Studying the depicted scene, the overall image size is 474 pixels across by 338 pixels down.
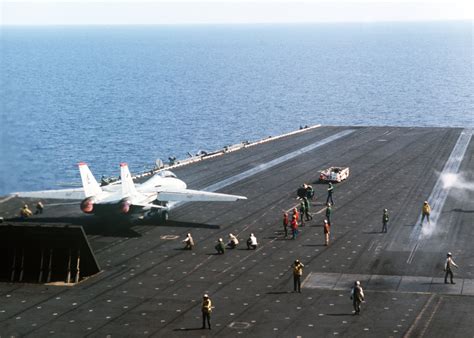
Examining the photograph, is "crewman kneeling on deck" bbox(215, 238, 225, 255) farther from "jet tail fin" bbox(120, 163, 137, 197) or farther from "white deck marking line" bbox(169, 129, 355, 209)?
"white deck marking line" bbox(169, 129, 355, 209)

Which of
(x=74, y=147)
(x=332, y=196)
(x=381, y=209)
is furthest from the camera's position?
(x=74, y=147)

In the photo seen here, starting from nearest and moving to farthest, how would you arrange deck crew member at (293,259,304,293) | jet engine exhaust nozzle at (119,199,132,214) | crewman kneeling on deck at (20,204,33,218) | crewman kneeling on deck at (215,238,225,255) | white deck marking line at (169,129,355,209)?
deck crew member at (293,259,304,293), crewman kneeling on deck at (215,238,225,255), jet engine exhaust nozzle at (119,199,132,214), crewman kneeling on deck at (20,204,33,218), white deck marking line at (169,129,355,209)

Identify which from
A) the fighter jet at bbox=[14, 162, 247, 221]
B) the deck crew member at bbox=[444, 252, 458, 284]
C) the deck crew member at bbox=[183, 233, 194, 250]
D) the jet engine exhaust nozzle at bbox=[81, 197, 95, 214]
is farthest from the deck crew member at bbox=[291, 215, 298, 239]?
the jet engine exhaust nozzle at bbox=[81, 197, 95, 214]

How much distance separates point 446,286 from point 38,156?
90.8m

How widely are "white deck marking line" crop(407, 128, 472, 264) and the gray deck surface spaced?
0.35 metres

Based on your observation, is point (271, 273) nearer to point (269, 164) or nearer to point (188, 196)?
point (188, 196)

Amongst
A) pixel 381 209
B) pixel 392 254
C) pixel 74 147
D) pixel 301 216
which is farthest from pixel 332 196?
pixel 74 147

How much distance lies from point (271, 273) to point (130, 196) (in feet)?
54.0

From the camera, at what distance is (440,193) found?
8038 cm

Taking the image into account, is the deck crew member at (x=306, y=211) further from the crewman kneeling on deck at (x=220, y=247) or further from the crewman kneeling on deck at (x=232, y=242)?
the crewman kneeling on deck at (x=220, y=247)

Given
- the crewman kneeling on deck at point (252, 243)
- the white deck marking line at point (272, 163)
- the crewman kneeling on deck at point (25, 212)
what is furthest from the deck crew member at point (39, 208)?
the crewman kneeling on deck at point (252, 243)

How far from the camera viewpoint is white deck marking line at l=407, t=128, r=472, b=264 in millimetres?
61594

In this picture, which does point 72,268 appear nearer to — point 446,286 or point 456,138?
point 446,286

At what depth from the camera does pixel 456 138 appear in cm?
12119
